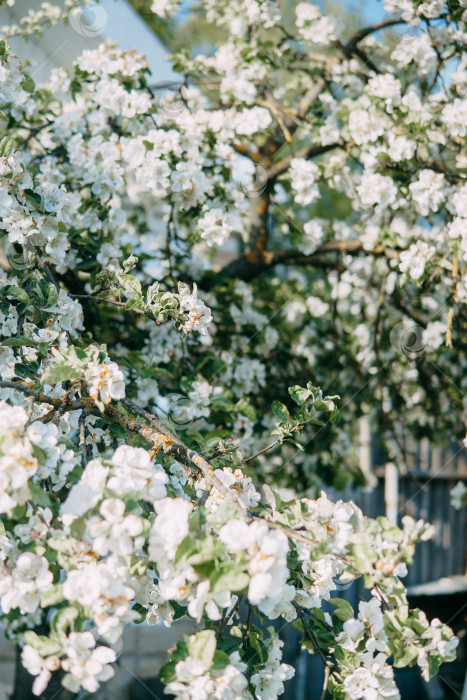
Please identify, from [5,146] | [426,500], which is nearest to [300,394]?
[5,146]

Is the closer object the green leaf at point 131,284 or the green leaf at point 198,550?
the green leaf at point 198,550

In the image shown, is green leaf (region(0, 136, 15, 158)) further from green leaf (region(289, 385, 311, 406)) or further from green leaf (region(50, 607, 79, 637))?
green leaf (region(50, 607, 79, 637))

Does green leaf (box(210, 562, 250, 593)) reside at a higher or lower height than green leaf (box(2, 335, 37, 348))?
lower

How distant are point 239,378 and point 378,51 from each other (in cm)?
169

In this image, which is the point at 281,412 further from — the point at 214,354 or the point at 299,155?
the point at 299,155

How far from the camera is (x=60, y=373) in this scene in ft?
3.72

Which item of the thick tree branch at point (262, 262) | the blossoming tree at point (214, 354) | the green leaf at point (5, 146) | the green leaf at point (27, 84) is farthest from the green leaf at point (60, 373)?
the thick tree branch at point (262, 262)

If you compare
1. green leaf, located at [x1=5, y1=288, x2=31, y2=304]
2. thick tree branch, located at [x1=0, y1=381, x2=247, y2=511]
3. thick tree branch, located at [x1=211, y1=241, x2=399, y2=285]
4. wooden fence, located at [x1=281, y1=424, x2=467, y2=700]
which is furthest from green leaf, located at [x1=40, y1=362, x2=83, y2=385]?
wooden fence, located at [x1=281, y1=424, x2=467, y2=700]

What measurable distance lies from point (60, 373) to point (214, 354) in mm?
1275

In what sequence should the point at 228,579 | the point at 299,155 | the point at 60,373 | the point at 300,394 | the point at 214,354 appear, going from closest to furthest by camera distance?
1. the point at 228,579
2. the point at 60,373
3. the point at 300,394
4. the point at 214,354
5. the point at 299,155

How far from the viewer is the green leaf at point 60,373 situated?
113 cm

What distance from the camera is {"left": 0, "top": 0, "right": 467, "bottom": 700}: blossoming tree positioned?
0.98m

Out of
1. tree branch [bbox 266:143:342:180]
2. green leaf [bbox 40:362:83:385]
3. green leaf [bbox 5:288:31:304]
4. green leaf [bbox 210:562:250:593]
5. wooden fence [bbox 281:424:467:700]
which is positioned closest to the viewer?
green leaf [bbox 210:562:250:593]

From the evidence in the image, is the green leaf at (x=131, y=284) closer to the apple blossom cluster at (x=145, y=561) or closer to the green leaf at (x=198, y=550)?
the apple blossom cluster at (x=145, y=561)
